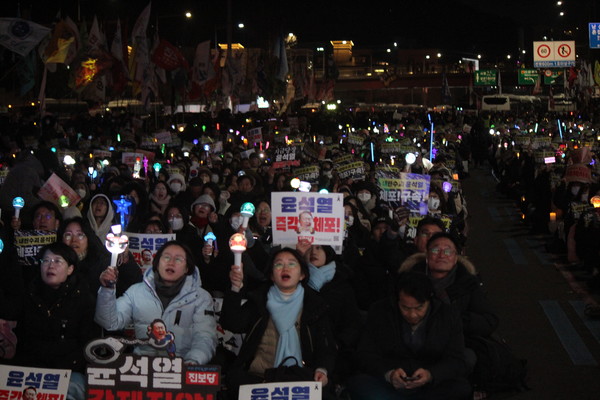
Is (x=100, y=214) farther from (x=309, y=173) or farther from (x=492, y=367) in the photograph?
(x=309, y=173)

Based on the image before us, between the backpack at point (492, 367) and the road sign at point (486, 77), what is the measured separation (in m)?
64.7

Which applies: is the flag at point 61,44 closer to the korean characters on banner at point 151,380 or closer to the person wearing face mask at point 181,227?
the person wearing face mask at point 181,227

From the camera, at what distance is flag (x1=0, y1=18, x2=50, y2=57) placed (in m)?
20.5

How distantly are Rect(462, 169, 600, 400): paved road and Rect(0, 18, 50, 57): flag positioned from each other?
9798 mm

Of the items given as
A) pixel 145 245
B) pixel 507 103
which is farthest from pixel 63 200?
pixel 507 103

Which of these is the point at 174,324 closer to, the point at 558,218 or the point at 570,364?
the point at 570,364

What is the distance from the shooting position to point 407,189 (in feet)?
41.7

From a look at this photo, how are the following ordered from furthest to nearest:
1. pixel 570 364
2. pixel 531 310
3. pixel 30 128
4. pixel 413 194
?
pixel 30 128
pixel 413 194
pixel 531 310
pixel 570 364

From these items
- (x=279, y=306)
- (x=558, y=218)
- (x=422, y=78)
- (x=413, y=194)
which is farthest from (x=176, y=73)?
(x=422, y=78)

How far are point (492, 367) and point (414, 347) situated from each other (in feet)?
3.86

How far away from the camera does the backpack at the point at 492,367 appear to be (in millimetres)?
7555

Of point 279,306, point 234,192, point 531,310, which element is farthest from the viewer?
point 234,192

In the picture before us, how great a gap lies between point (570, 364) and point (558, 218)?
31.2 ft

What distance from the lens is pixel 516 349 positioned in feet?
32.2
